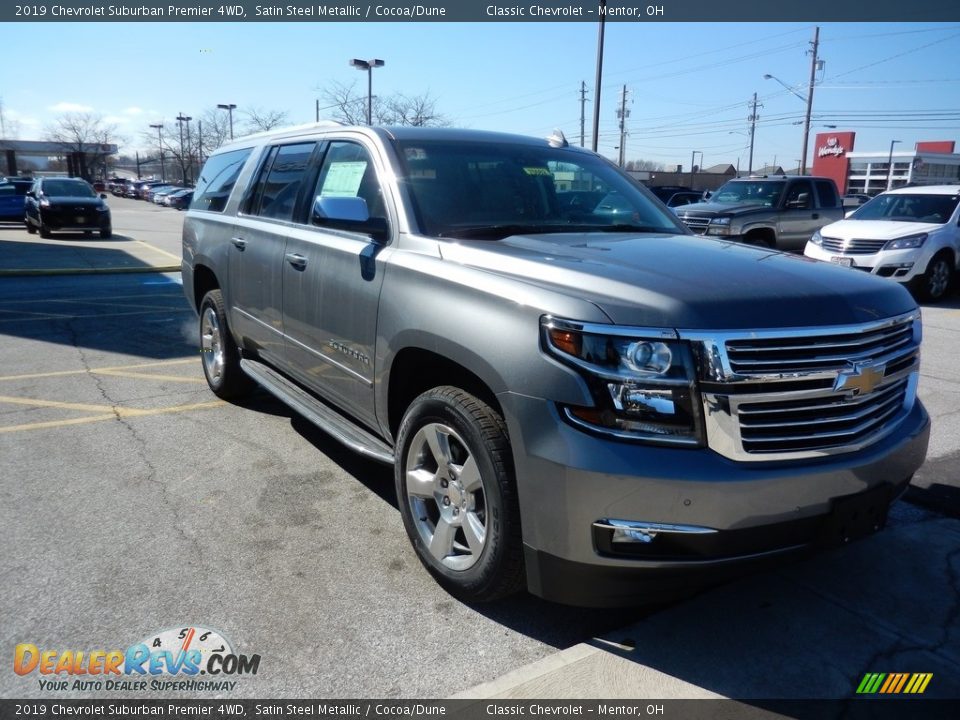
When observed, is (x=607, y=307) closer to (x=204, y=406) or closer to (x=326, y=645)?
(x=326, y=645)

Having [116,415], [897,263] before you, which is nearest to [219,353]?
[116,415]

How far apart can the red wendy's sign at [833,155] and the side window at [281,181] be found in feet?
223

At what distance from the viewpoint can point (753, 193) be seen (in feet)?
47.0

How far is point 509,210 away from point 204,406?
3.26 m

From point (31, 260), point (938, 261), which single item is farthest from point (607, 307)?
point (31, 260)

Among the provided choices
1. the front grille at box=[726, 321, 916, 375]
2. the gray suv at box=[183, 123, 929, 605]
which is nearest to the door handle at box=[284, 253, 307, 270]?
the gray suv at box=[183, 123, 929, 605]

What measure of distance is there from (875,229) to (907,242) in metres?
0.59

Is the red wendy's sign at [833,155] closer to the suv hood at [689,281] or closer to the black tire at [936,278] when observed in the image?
the black tire at [936,278]

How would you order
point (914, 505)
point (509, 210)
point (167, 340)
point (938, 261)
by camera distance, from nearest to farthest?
point (509, 210) → point (914, 505) → point (167, 340) → point (938, 261)

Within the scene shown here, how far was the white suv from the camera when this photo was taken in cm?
1141

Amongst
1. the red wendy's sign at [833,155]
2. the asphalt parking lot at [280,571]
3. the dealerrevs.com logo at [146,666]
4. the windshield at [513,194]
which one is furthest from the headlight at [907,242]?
the red wendy's sign at [833,155]

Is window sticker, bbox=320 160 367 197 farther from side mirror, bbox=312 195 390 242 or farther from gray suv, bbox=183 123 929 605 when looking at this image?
side mirror, bbox=312 195 390 242

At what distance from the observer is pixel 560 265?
2.87 m

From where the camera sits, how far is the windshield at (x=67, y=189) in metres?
22.3
